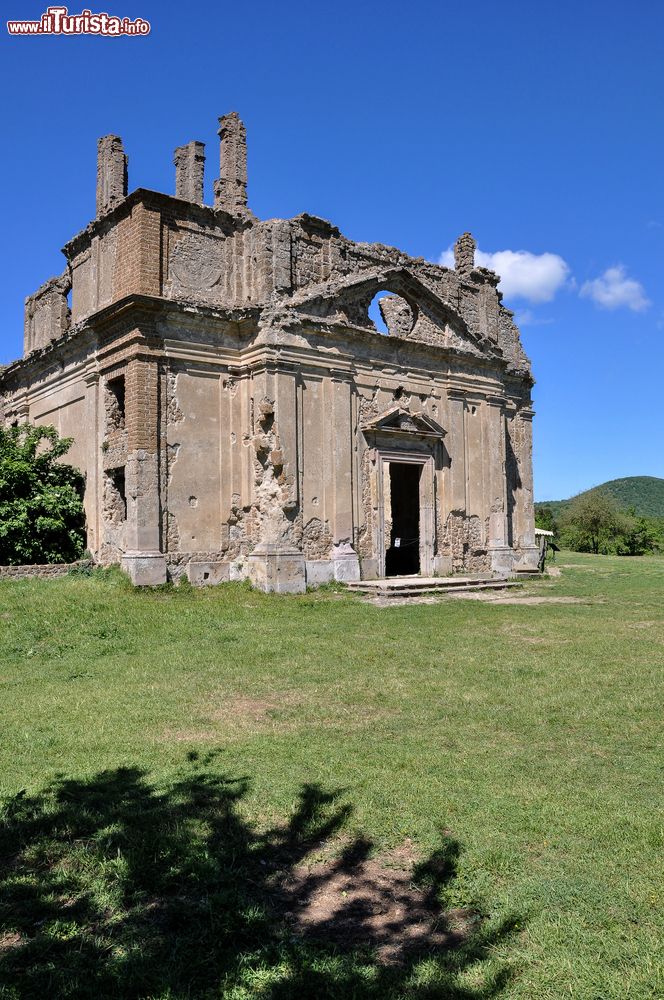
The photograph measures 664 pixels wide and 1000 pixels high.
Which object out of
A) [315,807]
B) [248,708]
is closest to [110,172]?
[248,708]

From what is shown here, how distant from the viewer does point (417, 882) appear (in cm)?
353

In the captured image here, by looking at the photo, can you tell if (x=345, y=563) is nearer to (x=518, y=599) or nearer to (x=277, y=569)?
(x=277, y=569)

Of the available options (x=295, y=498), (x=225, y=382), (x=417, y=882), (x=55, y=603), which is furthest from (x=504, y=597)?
(x=417, y=882)

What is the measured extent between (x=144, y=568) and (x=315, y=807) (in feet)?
33.4

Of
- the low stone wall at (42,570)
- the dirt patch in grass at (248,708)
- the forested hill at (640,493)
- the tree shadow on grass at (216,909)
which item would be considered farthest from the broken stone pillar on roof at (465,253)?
the forested hill at (640,493)

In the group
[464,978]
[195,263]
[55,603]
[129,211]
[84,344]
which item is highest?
[129,211]

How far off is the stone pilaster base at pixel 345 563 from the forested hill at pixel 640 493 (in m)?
64.6

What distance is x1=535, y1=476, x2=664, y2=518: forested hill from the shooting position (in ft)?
261

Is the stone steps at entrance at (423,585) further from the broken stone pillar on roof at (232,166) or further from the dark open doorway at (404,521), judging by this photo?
the broken stone pillar on roof at (232,166)

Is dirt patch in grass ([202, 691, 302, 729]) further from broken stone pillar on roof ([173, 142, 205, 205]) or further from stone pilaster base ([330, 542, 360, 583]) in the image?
broken stone pillar on roof ([173, 142, 205, 205])

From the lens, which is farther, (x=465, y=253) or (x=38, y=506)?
(x=465, y=253)

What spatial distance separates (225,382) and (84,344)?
3844 mm

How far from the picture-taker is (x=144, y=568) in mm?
13883

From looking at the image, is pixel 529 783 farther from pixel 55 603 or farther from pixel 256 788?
pixel 55 603
